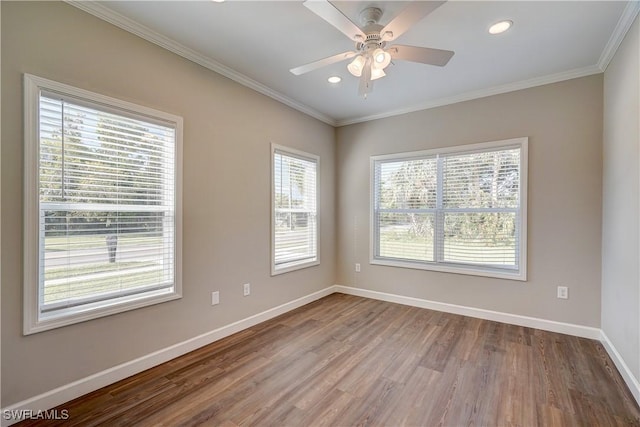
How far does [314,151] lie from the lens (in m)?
4.29

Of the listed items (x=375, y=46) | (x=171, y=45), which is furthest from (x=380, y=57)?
(x=171, y=45)

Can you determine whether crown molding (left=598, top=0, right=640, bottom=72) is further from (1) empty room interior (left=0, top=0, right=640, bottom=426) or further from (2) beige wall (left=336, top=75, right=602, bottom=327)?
(2) beige wall (left=336, top=75, right=602, bottom=327)

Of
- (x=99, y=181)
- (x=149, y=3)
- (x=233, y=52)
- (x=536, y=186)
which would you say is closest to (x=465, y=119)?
(x=536, y=186)

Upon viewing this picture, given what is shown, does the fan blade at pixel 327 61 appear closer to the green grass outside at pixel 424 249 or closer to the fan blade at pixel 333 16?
the fan blade at pixel 333 16

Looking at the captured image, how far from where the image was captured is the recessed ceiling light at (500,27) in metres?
2.25

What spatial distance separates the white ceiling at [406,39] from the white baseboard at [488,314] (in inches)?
102

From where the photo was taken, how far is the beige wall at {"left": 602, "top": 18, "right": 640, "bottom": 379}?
2096 mm

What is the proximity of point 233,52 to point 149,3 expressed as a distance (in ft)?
2.44

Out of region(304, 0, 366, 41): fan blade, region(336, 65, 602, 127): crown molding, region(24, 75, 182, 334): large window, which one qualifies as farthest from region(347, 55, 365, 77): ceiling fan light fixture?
region(336, 65, 602, 127): crown molding

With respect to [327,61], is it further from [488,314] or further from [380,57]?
[488,314]

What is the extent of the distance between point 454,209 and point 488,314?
132 centimetres

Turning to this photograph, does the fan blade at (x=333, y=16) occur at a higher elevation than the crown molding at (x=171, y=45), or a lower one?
lower
